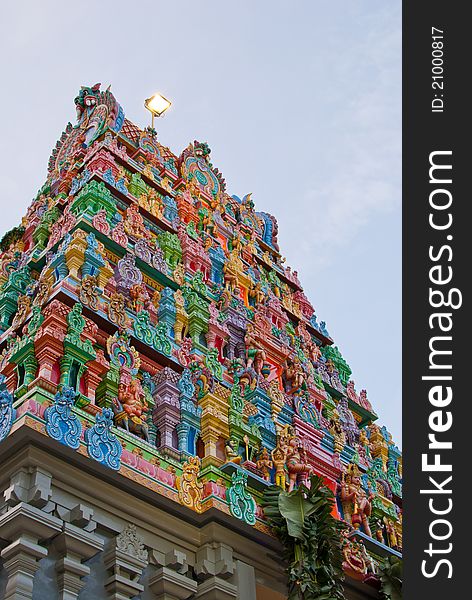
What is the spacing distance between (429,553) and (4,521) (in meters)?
5.07

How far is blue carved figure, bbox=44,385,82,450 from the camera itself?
12.8m

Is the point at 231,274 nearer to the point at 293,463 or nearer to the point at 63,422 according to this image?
the point at 293,463

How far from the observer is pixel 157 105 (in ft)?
85.3

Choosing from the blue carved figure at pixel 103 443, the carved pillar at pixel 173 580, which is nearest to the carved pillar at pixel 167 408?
the blue carved figure at pixel 103 443

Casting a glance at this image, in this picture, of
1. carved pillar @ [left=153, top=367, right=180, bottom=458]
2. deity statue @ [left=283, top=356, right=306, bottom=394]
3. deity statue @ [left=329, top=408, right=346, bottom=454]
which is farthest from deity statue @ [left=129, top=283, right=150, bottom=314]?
deity statue @ [left=329, top=408, right=346, bottom=454]

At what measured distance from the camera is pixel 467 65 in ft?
41.8

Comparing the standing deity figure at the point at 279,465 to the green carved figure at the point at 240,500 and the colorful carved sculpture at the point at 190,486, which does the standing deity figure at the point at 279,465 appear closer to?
the green carved figure at the point at 240,500

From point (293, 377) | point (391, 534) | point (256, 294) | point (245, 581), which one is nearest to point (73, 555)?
point (245, 581)

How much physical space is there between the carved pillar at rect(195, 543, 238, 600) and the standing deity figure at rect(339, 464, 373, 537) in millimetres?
4331

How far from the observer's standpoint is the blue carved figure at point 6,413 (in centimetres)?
1291

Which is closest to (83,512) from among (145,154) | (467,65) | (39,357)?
(39,357)

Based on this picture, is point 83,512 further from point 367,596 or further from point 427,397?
A: point 367,596

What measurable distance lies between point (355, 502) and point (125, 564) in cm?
641

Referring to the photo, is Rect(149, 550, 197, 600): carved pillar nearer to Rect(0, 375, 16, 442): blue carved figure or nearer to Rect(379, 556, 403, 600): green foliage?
Rect(0, 375, 16, 442): blue carved figure
